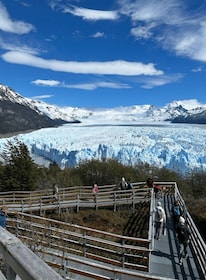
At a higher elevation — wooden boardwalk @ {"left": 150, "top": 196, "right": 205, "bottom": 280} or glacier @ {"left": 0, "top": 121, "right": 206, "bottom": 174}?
glacier @ {"left": 0, "top": 121, "right": 206, "bottom": 174}

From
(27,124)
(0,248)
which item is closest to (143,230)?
(0,248)

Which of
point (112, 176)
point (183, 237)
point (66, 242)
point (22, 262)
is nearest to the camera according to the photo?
point (22, 262)

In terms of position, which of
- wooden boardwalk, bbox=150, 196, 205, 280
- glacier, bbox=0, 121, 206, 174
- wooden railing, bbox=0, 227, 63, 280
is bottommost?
wooden boardwalk, bbox=150, 196, 205, 280

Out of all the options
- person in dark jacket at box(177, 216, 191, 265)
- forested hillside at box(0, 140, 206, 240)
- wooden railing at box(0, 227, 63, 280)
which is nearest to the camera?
wooden railing at box(0, 227, 63, 280)

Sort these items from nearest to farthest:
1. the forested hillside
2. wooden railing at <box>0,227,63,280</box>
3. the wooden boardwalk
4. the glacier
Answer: wooden railing at <box>0,227,63,280</box> < the wooden boardwalk < the forested hillside < the glacier

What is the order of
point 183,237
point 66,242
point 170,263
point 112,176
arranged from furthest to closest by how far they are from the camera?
1. point 112,176
2. point 66,242
3. point 183,237
4. point 170,263

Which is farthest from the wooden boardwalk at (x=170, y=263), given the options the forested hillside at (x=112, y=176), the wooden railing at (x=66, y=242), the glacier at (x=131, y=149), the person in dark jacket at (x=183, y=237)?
the glacier at (x=131, y=149)

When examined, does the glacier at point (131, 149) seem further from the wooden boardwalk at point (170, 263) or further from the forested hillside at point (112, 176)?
the wooden boardwalk at point (170, 263)

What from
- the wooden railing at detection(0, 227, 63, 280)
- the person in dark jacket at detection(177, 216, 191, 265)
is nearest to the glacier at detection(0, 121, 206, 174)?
the person in dark jacket at detection(177, 216, 191, 265)

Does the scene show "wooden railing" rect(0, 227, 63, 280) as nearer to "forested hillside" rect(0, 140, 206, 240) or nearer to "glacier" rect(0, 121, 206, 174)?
"forested hillside" rect(0, 140, 206, 240)

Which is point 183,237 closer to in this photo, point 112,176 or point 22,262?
point 22,262

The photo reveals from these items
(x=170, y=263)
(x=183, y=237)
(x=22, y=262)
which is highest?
(x=22, y=262)

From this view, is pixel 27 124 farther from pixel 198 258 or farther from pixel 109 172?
pixel 198 258

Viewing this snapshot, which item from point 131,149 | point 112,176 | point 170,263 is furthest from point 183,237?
point 131,149
